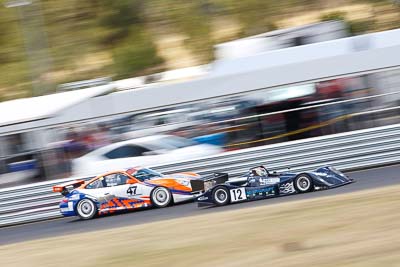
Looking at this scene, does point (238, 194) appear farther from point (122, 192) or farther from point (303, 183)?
point (122, 192)

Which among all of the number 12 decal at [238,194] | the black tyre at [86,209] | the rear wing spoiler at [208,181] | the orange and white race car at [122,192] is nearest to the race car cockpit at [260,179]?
the number 12 decal at [238,194]

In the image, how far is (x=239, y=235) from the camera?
10.1 metres

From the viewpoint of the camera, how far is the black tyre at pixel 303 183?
14.6 metres

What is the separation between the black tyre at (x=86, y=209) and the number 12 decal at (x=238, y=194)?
3001 mm

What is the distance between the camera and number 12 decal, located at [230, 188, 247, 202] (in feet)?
48.8

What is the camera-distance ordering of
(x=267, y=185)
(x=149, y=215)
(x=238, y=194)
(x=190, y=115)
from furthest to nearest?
(x=190, y=115) < (x=149, y=215) < (x=238, y=194) < (x=267, y=185)

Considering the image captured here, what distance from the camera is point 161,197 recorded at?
53.1 feet

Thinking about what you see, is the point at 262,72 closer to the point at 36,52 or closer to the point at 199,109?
the point at 199,109

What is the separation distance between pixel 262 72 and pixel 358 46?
6.78 feet

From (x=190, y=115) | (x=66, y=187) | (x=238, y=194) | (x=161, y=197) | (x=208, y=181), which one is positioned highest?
(x=190, y=115)

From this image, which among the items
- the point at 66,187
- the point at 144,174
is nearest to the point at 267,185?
the point at 144,174

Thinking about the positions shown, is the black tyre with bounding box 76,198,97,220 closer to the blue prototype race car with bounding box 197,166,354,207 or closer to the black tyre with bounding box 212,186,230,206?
the blue prototype race car with bounding box 197,166,354,207

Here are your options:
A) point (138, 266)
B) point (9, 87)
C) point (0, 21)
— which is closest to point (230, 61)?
point (138, 266)

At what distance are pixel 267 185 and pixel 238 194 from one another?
514 mm
